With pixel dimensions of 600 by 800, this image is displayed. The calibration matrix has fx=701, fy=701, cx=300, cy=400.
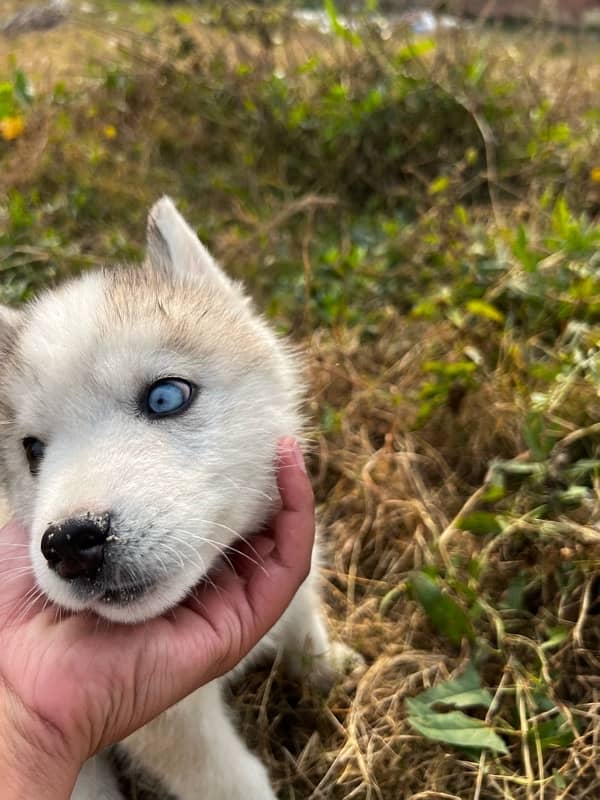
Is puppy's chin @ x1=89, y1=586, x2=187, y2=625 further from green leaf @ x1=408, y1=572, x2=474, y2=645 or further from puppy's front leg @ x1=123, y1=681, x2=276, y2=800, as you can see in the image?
green leaf @ x1=408, y1=572, x2=474, y2=645

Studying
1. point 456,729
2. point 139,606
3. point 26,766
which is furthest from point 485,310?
point 26,766

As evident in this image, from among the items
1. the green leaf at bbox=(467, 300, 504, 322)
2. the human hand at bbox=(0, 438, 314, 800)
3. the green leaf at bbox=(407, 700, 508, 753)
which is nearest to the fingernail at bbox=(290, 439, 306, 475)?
the human hand at bbox=(0, 438, 314, 800)

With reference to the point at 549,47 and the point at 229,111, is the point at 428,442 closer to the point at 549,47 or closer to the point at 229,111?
the point at 229,111

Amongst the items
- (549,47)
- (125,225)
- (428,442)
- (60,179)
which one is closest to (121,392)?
(428,442)

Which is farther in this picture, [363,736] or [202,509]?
[363,736]

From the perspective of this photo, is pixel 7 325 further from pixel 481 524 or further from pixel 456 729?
pixel 456 729

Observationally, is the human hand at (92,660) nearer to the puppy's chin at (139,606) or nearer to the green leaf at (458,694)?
the puppy's chin at (139,606)

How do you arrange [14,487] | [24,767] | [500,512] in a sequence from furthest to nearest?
[500,512]
[14,487]
[24,767]
